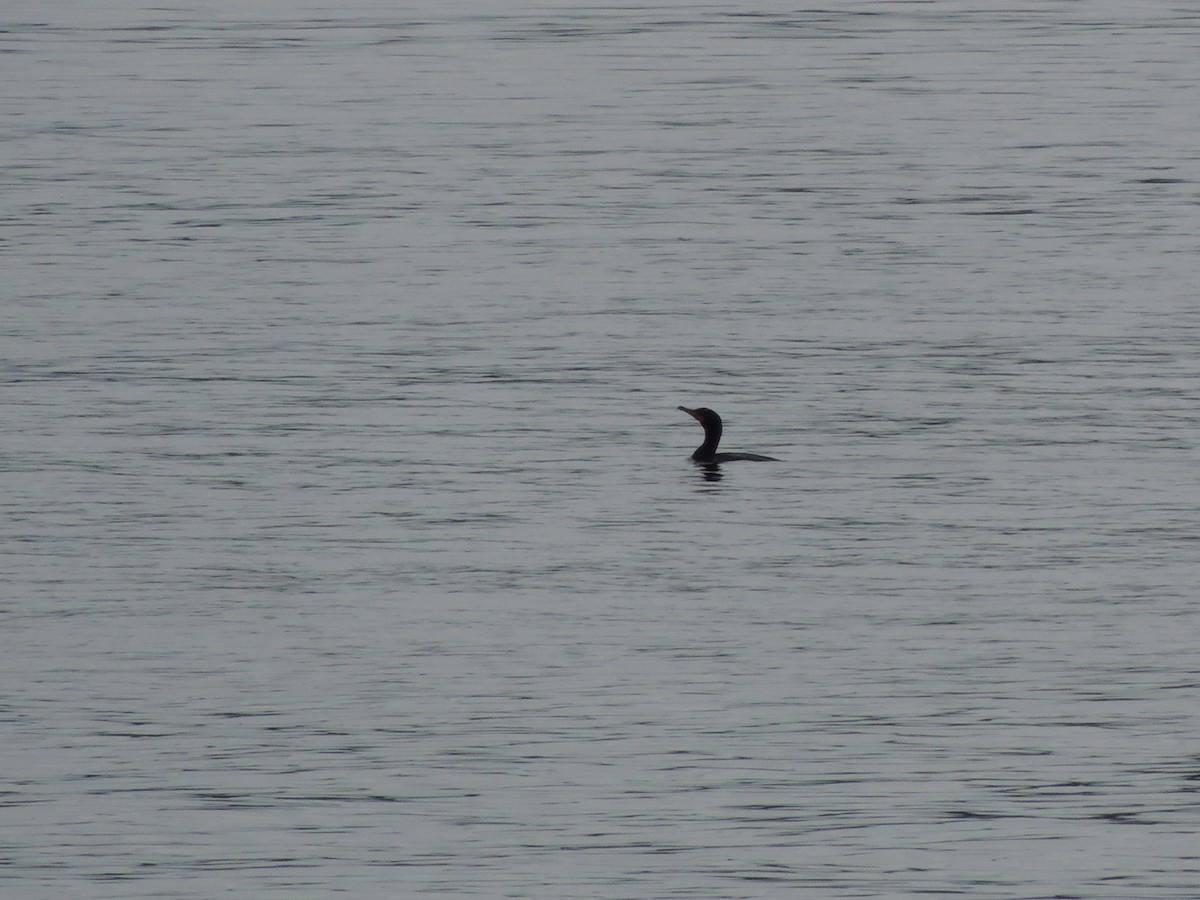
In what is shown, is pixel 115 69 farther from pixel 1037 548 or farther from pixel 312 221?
pixel 1037 548

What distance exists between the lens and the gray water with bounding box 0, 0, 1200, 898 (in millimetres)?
12273

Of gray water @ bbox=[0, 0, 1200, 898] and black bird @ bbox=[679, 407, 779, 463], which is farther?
black bird @ bbox=[679, 407, 779, 463]

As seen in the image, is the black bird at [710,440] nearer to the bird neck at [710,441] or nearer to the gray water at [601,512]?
the bird neck at [710,441]

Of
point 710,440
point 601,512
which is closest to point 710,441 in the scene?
point 710,440

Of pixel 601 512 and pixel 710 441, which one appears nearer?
pixel 601 512

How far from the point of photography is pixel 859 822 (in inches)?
480

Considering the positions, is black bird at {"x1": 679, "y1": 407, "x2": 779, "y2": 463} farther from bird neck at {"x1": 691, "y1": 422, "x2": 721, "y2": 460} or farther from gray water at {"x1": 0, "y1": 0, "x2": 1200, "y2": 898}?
gray water at {"x1": 0, "y1": 0, "x2": 1200, "y2": 898}

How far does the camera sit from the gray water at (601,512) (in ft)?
40.3

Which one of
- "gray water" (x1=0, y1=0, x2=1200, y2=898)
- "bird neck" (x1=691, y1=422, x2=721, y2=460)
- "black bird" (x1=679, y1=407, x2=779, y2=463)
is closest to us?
"gray water" (x1=0, y1=0, x2=1200, y2=898)

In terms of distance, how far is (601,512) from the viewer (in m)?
18.9

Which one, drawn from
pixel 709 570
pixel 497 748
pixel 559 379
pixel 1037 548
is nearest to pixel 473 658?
pixel 497 748

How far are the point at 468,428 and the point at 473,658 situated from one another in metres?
7.25

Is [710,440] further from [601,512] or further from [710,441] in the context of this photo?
[601,512]

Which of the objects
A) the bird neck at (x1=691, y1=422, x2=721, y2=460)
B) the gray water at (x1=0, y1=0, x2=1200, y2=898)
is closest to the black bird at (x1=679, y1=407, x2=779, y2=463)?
the bird neck at (x1=691, y1=422, x2=721, y2=460)
